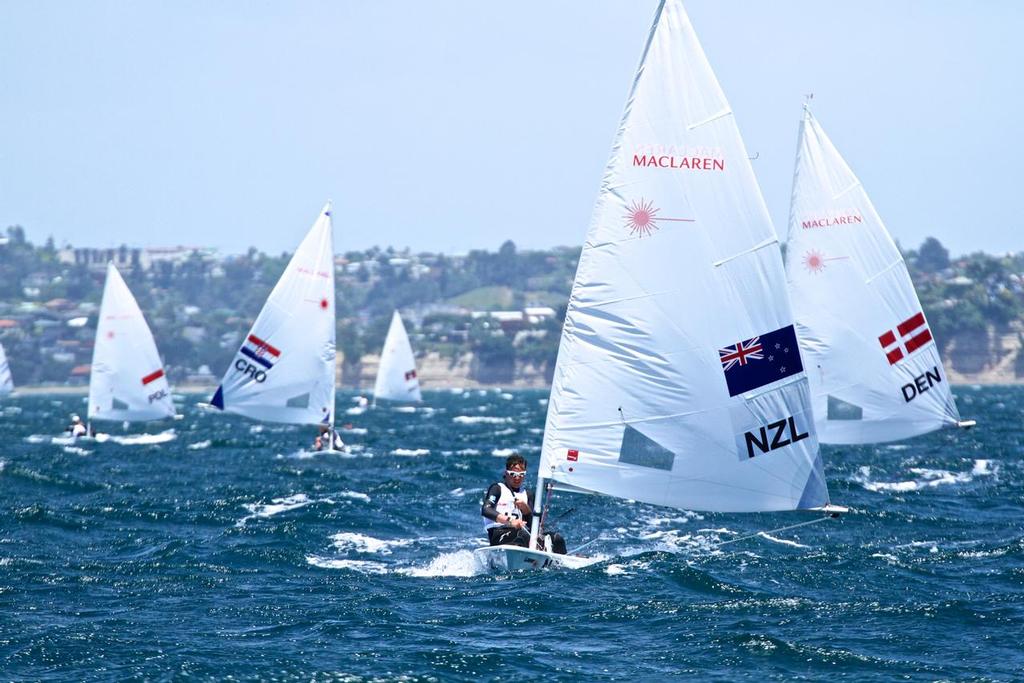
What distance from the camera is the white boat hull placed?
59.5 feet

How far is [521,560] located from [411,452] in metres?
26.4

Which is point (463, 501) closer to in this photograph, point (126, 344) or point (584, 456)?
point (584, 456)

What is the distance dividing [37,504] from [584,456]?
46.6 ft

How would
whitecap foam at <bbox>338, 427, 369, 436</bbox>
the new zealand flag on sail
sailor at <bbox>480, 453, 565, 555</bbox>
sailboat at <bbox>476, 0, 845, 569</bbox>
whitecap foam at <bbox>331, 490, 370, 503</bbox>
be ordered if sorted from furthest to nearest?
whitecap foam at <bbox>338, 427, 369, 436</bbox> < whitecap foam at <bbox>331, 490, 370, 503</bbox> < sailor at <bbox>480, 453, 565, 555</bbox> < the new zealand flag on sail < sailboat at <bbox>476, 0, 845, 569</bbox>

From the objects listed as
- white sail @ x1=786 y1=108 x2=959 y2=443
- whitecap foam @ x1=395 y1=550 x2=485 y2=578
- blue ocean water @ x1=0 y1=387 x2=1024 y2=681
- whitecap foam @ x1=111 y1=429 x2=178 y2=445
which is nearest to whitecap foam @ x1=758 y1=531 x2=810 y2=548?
blue ocean water @ x1=0 y1=387 x2=1024 y2=681

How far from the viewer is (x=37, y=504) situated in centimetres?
2686

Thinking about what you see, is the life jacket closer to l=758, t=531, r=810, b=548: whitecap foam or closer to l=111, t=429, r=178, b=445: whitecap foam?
l=758, t=531, r=810, b=548: whitecap foam

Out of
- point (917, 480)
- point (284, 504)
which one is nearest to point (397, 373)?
point (917, 480)

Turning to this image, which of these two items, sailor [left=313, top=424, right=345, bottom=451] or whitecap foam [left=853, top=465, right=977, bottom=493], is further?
sailor [left=313, top=424, right=345, bottom=451]

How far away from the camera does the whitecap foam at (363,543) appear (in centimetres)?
2176

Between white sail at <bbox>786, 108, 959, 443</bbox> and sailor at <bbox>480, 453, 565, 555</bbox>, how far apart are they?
1208 centimetres

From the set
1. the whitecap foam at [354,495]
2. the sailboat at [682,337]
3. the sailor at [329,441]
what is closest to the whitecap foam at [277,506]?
the whitecap foam at [354,495]

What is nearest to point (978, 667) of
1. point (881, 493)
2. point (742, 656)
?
point (742, 656)

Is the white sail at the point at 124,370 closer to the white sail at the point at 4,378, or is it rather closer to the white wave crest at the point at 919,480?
the white wave crest at the point at 919,480
